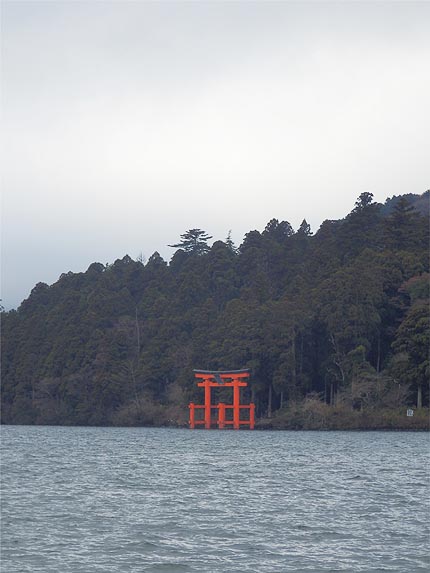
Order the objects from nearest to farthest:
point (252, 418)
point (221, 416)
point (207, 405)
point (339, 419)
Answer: point (339, 419) → point (252, 418) → point (221, 416) → point (207, 405)

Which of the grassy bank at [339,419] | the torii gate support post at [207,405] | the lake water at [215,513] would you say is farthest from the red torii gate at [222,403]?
the lake water at [215,513]

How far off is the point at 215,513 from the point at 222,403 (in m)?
52.0

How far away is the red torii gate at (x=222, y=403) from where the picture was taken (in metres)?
71.2

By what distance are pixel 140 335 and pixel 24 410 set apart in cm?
1444

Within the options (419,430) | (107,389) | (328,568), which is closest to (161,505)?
(328,568)

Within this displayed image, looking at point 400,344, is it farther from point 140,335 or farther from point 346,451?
point 140,335

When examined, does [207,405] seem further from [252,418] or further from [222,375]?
[252,418]

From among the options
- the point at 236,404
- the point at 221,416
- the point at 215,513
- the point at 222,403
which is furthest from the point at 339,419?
the point at 215,513

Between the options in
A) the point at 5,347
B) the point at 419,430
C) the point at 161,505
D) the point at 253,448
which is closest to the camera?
the point at 161,505

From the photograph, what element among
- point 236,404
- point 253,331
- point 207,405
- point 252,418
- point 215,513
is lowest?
point 215,513

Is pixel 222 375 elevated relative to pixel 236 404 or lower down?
elevated

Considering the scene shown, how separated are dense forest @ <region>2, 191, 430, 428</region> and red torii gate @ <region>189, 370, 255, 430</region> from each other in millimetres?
2024

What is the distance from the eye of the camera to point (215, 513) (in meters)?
21.5

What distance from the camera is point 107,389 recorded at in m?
87.4
